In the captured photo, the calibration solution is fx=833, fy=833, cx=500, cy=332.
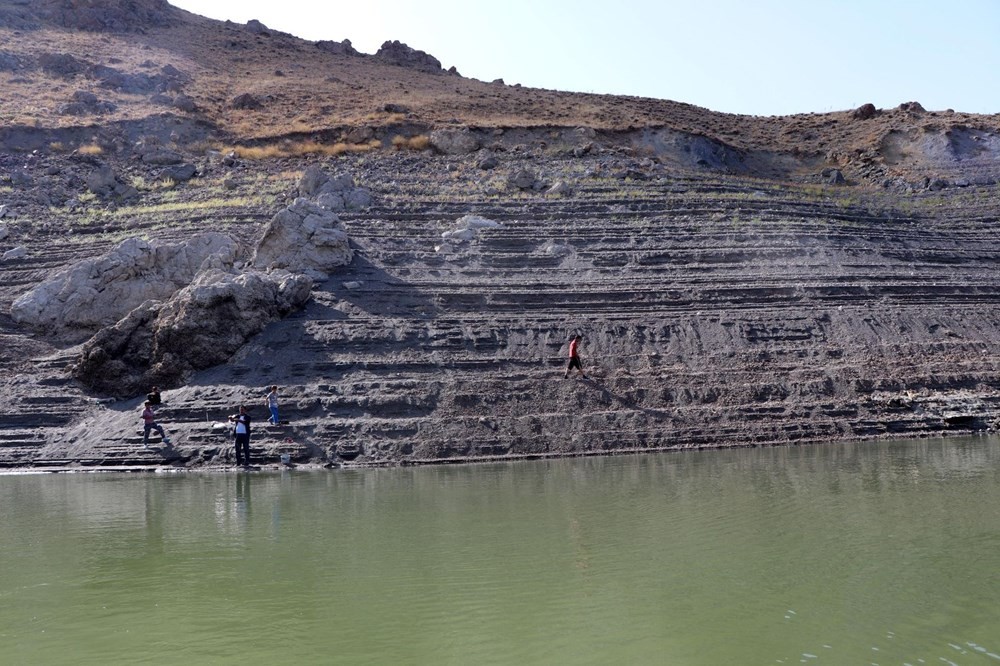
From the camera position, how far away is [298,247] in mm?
26219

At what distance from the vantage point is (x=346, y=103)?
48.8 m

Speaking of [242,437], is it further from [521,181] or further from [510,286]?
[521,181]

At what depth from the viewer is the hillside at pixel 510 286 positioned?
825 inches

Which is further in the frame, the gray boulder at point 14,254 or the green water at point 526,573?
the gray boulder at point 14,254

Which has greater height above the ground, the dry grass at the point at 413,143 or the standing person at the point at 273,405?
the dry grass at the point at 413,143

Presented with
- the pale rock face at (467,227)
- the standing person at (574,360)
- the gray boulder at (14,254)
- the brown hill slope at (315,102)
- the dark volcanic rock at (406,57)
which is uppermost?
the dark volcanic rock at (406,57)

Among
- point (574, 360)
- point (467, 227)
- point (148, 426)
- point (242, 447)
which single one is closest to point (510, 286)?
point (467, 227)

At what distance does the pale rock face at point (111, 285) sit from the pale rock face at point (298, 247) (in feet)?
4.82

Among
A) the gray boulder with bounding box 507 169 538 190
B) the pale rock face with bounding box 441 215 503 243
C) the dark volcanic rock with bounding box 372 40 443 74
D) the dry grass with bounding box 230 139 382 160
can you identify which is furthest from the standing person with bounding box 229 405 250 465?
the dark volcanic rock with bounding box 372 40 443 74

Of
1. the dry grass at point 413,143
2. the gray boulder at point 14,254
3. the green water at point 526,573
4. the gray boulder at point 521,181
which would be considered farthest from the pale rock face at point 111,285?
the dry grass at point 413,143

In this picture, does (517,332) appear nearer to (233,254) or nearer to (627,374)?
(627,374)

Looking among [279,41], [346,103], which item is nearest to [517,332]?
[346,103]

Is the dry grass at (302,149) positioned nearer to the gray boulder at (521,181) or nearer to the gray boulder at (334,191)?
the gray boulder at (334,191)

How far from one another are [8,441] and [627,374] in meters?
15.9
